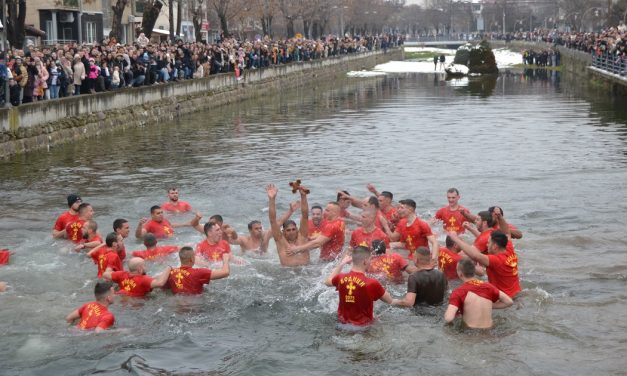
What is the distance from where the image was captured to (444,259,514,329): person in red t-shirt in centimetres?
1148

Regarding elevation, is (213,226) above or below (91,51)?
below

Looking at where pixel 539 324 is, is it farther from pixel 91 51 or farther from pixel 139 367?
pixel 91 51

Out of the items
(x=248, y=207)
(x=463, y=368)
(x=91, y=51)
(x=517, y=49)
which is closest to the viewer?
(x=463, y=368)

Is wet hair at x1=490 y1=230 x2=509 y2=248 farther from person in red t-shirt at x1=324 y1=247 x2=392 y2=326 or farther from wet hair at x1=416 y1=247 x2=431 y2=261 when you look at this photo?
person in red t-shirt at x1=324 y1=247 x2=392 y2=326

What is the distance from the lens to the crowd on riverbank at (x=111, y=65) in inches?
1083

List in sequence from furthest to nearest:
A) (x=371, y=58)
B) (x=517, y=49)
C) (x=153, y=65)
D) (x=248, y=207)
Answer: (x=517, y=49)
(x=371, y=58)
(x=153, y=65)
(x=248, y=207)

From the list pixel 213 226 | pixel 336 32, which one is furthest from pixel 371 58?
→ pixel 213 226

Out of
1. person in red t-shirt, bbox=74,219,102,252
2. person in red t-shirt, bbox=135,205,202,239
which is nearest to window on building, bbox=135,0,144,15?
person in red t-shirt, bbox=135,205,202,239

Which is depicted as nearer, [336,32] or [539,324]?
[539,324]

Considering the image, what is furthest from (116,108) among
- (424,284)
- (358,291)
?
(358,291)

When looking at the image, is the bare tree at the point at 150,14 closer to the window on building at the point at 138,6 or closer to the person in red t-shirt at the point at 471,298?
the window on building at the point at 138,6

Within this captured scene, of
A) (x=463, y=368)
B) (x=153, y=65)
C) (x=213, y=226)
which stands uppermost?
(x=153, y=65)

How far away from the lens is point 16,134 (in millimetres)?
27078

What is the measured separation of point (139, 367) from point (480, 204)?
1179 cm
